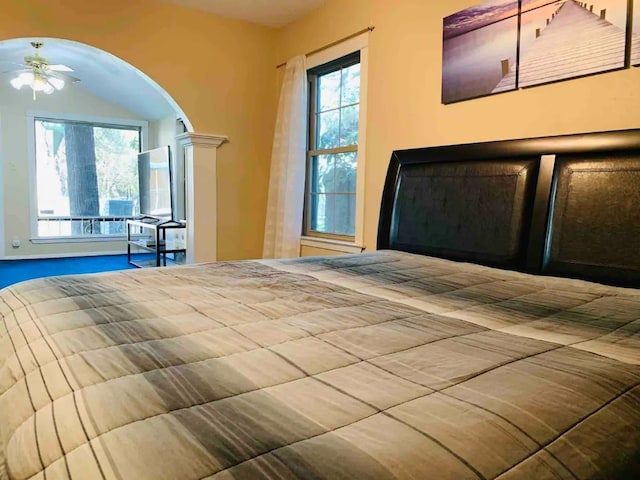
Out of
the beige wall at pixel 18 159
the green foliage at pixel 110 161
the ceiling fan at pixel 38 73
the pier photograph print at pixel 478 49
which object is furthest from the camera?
the green foliage at pixel 110 161

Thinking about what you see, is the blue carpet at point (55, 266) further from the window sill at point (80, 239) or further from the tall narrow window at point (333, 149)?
the tall narrow window at point (333, 149)

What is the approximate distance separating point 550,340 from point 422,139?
1.94 m

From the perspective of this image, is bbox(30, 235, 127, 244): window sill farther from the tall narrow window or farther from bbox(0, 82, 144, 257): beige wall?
the tall narrow window

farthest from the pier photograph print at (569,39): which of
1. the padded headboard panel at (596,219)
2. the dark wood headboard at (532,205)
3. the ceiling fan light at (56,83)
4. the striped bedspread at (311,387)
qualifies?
the ceiling fan light at (56,83)

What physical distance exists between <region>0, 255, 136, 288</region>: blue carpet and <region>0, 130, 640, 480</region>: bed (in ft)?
15.1

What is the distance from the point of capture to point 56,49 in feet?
16.8

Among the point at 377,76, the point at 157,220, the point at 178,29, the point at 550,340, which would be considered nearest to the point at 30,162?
the point at 157,220

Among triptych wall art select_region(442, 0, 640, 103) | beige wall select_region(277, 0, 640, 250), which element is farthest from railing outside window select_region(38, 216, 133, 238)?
triptych wall art select_region(442, 0, 640, 103)

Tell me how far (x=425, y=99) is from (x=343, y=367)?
2291 millimetres

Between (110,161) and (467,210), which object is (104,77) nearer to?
(110,161)

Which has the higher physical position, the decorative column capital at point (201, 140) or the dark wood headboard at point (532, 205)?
the decorative column capital at point (201, 140)

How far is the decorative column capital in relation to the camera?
3746 mm

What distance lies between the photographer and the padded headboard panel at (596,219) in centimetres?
166

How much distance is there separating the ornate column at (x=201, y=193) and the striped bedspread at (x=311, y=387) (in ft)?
8.29
